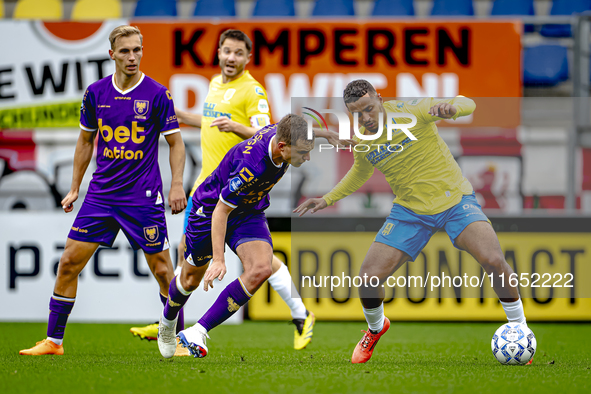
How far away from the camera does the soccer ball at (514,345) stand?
424 centimetres

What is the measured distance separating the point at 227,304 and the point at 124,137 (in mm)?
1284

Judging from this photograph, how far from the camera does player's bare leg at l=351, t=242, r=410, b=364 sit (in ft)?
14.4

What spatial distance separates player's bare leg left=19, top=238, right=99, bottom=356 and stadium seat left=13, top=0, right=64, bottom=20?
634cm

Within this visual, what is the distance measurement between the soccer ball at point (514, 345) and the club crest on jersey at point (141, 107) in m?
2.61

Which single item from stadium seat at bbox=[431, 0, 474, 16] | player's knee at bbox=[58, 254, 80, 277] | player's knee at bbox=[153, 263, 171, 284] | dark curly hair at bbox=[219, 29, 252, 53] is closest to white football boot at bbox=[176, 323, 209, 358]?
player's knee at bbox=[153, 263, 171, 284]

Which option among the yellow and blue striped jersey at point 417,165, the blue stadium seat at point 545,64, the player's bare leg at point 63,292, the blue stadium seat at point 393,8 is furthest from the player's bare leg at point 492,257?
the blue stadium seat at point 393,8

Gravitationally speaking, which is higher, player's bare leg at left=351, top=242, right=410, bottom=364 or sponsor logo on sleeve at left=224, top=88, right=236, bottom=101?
sponsor logo on sleeve at left=224, top=88, right=236, bottom=101

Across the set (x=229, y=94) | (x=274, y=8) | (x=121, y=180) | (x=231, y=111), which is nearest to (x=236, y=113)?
(x=231, y=111)

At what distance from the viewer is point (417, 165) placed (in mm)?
4551

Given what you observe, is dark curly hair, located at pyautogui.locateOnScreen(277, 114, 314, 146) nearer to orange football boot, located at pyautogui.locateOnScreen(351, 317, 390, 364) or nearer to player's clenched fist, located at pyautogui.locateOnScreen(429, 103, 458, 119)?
player's clenched fist, located at pyautogui.locateOnScreen(429, 103, 458, 119)

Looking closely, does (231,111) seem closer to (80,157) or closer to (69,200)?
(80,157)

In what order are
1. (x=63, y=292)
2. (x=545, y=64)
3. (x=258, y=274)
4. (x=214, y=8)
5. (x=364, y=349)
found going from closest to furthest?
1. (x=258, y=274)
2. (x=364, y=349)
3. (x=63, y=292)
4. (x=545, y=64)
5. (x=214, y=8)

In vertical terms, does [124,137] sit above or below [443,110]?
below

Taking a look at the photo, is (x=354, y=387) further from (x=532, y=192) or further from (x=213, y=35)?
(x=213, y=35)
